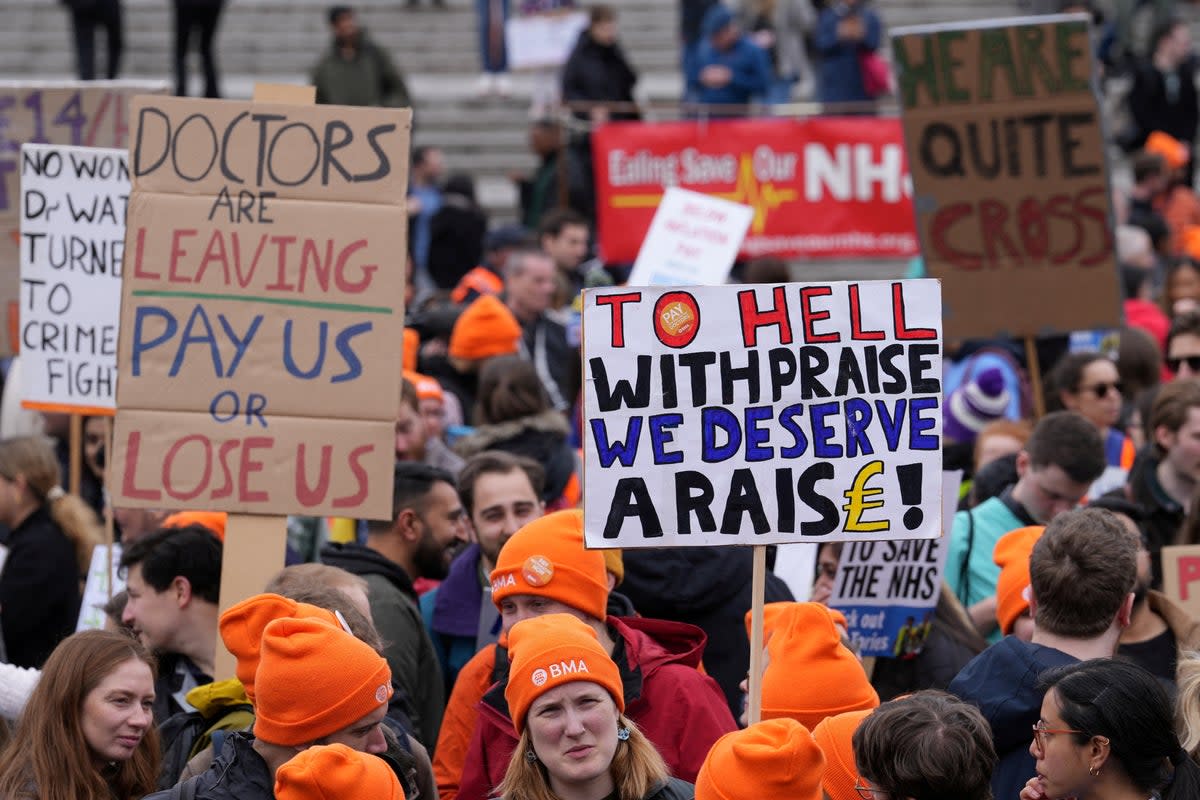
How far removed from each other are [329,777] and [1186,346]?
5.70m

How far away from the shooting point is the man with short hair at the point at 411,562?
20.2ft

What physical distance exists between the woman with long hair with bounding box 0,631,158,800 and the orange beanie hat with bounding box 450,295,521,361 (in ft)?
16.6

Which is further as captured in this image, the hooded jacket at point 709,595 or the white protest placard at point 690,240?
the white protest placard at point 690,240

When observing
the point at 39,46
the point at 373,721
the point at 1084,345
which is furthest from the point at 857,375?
the point at 39,46

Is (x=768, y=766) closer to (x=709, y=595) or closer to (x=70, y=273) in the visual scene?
(x=709, y=595)

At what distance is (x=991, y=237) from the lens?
900cm

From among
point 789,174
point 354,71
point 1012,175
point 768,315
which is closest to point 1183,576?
point 768,315

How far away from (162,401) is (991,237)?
13.7ft

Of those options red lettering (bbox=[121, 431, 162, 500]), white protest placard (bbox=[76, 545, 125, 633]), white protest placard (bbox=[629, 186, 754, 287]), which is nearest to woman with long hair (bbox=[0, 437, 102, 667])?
white protest placard (bbox=[76, 545, 125, 633])

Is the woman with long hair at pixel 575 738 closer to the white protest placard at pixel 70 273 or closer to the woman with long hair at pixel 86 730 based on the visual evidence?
the woman with long hair at pixel 86 730

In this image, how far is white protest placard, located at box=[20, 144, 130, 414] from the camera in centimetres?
724

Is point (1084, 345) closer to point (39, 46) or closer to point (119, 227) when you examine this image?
point (119, 227)

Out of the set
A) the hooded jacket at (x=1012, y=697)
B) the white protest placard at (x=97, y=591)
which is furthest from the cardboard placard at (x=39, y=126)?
the hooded jacket at (x=1012, y=697)

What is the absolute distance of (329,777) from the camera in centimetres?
427
